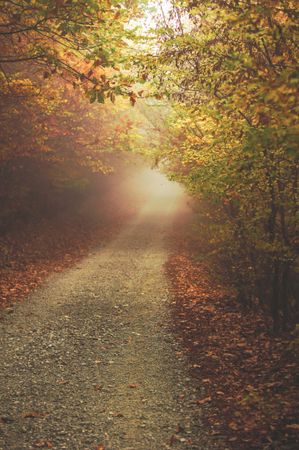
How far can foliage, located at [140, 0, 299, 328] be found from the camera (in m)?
4.47

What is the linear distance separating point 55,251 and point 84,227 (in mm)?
6979

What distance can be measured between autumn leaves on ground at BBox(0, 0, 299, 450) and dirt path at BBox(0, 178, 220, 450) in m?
0.41

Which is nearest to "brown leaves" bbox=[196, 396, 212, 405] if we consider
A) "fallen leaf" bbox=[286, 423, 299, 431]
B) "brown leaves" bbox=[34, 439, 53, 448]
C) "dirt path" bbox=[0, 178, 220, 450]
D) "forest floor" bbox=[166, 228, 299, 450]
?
"forest floor" bbox=[166, 228, 299, 450]

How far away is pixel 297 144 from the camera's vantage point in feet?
13.3

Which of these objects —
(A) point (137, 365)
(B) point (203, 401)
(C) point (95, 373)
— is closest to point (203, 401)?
(B) point (203, 401)

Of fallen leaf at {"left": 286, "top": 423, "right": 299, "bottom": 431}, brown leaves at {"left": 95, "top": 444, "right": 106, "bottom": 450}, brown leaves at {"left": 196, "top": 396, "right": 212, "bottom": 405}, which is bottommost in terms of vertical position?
brown leaves at {"left": 196, "top": 396, "right": 212, "bottom": 405}

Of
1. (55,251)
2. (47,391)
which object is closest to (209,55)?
(47,391)

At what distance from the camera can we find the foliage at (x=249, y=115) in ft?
14.7

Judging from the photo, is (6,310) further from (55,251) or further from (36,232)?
(36,232)

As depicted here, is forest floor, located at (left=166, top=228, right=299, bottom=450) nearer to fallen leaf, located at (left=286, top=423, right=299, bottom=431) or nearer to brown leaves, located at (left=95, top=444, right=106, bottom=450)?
fallen leaf, located at (left=286, top=423, right=299, bottom=431)

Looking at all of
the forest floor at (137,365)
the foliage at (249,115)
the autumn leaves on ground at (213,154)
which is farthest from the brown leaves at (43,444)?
the foliage at (249,115)

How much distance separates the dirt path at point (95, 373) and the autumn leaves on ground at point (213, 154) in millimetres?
414

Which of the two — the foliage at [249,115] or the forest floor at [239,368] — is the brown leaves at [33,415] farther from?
the foliage at [249,115]

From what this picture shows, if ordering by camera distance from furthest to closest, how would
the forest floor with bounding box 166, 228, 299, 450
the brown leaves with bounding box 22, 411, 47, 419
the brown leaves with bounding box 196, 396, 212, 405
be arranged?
1. the brown leaves with bounding box 196, 396, 212, 405
2. the brown leaves with bounding box 22, 411, 47, 419
3. the forest floor with bounding box 166, 228, 299, 450
